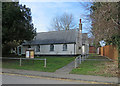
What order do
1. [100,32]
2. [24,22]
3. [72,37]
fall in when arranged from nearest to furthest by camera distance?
1. [100,32]
2. [24,22]
3. [72,37]

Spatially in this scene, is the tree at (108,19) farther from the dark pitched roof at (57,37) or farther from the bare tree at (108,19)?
the dark pitched roof at (57,37)

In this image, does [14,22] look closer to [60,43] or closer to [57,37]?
[60,43]

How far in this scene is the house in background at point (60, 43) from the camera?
26361mm

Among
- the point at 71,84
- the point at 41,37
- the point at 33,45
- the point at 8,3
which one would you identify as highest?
the point at 8,3

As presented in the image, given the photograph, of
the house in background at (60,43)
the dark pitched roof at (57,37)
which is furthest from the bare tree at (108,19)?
the dark pitched roof at (57,37)

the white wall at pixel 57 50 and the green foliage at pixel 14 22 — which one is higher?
the green foliage at pixel 14 22

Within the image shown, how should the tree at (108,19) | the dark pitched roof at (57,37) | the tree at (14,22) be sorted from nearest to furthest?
the tree at (108,19) < the tree at (14,22) < the dark pitched roof at (57,37)

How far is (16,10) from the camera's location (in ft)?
49.6

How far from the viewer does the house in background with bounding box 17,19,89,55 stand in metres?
26.4

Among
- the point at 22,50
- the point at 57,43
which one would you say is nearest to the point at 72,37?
the point at 57,43

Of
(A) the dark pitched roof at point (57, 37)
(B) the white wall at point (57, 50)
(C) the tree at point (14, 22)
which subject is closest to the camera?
(C) the tree at point (14, 22)

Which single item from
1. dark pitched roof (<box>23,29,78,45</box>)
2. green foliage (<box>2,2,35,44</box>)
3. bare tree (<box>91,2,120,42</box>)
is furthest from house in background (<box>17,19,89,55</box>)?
bare tree (<box>91,2,120,42</box>)

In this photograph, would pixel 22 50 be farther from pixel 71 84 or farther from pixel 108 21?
pixel 71 84

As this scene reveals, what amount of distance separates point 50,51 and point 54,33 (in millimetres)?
5507
